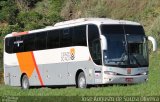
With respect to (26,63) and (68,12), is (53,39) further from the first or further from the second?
(68,12)

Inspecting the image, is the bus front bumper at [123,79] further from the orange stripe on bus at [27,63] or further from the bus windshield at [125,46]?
the orange stripe on bus at [27,63]

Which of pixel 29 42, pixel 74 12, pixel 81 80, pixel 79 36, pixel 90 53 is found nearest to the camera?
pixel 90 53

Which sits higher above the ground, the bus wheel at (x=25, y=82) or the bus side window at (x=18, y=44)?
the bus side window at (x=18, y=44)

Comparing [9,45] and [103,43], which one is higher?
[9,45]

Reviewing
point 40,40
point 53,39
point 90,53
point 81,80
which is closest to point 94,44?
point 90,53

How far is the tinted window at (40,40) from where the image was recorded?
32.6m

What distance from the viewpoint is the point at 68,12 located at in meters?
57.4

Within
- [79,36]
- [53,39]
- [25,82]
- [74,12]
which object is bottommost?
[25,82]

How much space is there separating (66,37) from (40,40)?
3.13 meters

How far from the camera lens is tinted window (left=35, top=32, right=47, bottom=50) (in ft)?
107

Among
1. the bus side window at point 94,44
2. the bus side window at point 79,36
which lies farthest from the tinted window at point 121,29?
the bus side window at point 79,36

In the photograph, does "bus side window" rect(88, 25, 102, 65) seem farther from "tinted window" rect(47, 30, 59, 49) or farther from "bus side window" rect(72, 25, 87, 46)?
"tinted window" rect(47, 30, 59, 49)

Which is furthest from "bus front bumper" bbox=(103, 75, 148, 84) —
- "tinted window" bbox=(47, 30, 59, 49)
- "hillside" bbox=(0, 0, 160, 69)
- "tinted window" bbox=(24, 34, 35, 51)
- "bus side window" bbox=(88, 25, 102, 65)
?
"hillside" bbox=(0, 0, 160, 69)

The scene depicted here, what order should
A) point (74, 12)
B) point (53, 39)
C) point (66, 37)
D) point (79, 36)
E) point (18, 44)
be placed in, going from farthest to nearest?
point (74, 12) → point (18, 44) → point (53, 39) → point (66, 37) → point (79, 36)
